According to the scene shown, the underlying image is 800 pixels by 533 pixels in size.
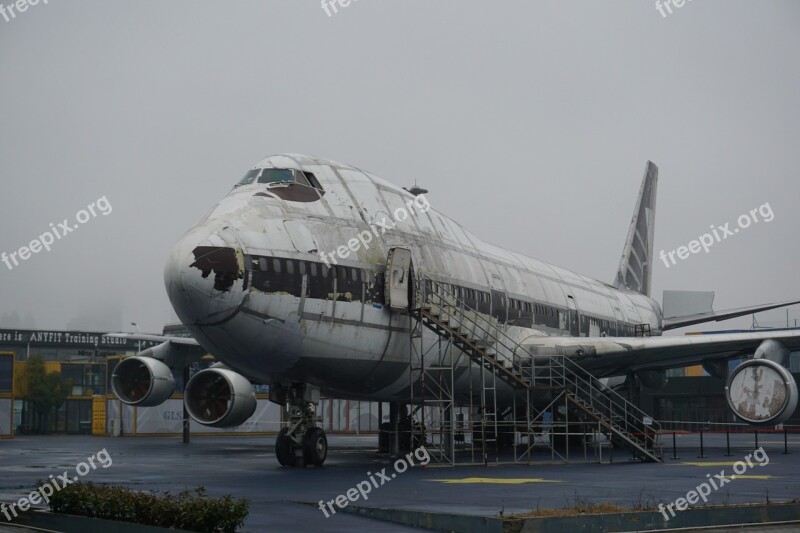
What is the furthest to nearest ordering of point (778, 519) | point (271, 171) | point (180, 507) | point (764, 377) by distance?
point (764, 377) < point (271, 171) < point (778, 519) < point (180, 507)

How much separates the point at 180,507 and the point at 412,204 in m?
16.4

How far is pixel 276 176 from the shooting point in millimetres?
22891

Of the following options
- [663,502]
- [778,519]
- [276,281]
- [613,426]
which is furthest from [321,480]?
[613,426]

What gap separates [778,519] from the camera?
12.3m

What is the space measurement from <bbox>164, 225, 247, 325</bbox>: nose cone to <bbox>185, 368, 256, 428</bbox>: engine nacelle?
803cm

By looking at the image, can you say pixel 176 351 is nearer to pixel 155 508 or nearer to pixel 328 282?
pixel 328 282

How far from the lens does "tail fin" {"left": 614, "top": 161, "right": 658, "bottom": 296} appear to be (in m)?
46.1

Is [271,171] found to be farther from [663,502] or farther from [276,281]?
[663,502]

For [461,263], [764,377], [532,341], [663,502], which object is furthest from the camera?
[532,341]

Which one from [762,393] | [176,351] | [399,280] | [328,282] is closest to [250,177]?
[328,282]

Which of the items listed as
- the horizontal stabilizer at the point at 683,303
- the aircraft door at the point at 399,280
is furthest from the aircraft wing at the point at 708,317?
the aircraft door at the point at 399,280

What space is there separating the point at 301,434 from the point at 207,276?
16.3 feet

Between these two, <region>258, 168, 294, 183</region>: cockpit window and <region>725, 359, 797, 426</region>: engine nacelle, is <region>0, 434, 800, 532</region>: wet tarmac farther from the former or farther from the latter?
<region>258, 168, 294, 183</region>: cockpit window

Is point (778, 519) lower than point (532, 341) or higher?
lower
